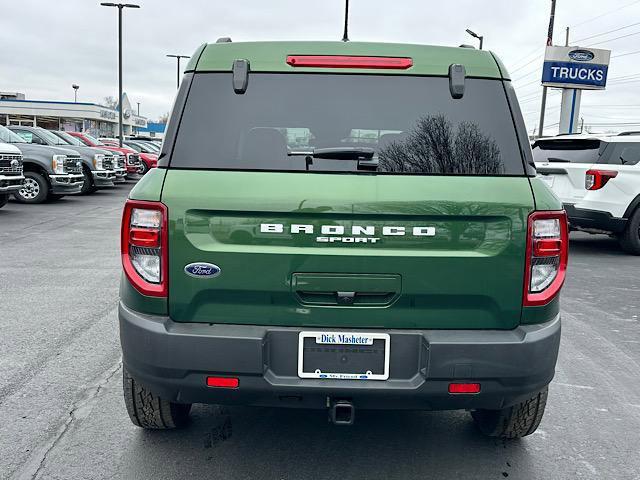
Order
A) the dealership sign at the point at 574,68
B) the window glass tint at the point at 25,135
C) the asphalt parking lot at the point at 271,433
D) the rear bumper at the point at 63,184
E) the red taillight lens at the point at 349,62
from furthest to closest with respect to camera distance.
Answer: the dealership sign at the point at 574,68, the window glass tint at the point at 25,135, the rear bumper at the point at 63,184, the asphalt parking lot at the point at 271,433, the red taillight lens at the point at 349,62

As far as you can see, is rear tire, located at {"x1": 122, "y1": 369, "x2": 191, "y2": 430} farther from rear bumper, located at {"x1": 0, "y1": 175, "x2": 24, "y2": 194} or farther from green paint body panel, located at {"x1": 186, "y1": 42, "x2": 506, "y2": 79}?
rear bumper, located at {"x1": 0, "y1": 175, "x2": 24, "y2": 194}

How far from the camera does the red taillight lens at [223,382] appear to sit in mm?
2688

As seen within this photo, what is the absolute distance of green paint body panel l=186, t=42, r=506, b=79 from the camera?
2.90m

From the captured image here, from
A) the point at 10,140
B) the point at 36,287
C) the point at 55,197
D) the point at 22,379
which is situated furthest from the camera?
the point at 55,197

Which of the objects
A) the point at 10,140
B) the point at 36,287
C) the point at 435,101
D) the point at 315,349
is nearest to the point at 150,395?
the point at 315,349

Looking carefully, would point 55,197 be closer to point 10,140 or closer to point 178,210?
point 10,140

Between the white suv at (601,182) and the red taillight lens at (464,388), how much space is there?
24.8ft

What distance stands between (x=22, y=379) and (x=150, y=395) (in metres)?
1.45

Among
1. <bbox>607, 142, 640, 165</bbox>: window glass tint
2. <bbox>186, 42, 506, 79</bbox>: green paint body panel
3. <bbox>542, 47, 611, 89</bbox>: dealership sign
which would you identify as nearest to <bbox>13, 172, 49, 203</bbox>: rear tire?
<bbox>607, 142, 640, 165</bbox>: window glass tint

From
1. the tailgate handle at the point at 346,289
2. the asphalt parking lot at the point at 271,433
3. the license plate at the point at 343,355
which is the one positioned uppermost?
the tailgate handle at the point at 346,289

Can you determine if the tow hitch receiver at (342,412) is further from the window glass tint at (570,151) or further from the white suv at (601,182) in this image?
the window glass tint at (570,151)

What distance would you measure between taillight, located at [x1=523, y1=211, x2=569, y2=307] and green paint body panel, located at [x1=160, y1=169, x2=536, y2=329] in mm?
45

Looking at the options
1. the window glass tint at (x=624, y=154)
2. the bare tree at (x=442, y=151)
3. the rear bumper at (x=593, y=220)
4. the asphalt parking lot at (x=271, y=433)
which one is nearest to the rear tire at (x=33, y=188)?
the asphalt parking lot at (x=271, y=433)

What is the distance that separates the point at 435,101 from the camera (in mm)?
2879
